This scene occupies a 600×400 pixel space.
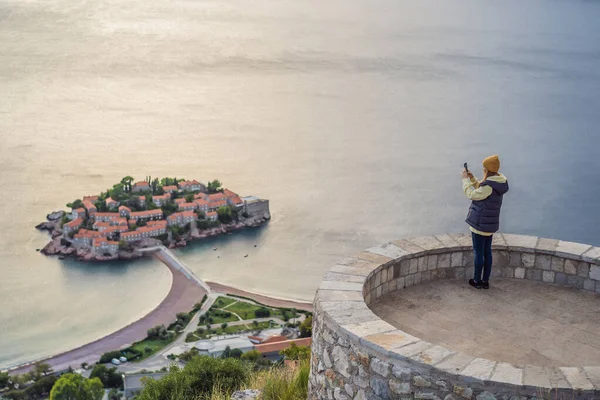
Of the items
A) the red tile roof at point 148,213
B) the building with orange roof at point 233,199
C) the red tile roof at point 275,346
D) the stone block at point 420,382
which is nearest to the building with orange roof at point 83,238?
the red tile roof at point 148,213

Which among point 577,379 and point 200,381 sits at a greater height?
point 577,379

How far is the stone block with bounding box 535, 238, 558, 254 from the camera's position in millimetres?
4531

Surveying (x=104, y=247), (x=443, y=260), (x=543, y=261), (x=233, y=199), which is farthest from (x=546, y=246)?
(x=233, y=199)

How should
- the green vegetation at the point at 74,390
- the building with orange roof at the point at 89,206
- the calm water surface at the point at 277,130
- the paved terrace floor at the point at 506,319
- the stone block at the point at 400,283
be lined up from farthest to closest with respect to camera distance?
the building with orange roof at the point at 89,206, the calm water surface at the point at 277,130, the green vegetation at the point at 74,390, the stone block at the point at 400,283, the paved terrace floor at the point at 506,319

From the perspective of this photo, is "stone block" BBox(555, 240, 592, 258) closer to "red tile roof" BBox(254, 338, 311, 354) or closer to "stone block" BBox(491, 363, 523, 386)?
"stone block" BBox(491, 363, 523, 386)

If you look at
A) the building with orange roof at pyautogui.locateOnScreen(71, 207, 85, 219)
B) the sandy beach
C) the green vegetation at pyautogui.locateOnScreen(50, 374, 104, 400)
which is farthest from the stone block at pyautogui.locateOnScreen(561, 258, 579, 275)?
the building with orange roof at pyautogui.locateOnScreen(71, 207, 85, 219)

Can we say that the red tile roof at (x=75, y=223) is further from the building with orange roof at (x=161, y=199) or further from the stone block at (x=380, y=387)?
the stone block at (x=380, y=387)

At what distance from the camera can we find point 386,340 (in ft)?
11.1

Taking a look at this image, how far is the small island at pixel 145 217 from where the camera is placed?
3044 centimetres

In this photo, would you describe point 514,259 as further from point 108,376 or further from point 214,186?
point 214,186

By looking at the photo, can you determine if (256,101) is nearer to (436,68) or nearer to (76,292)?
(436,68)

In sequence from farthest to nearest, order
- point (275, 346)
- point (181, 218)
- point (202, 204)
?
point (181, 218)
point (202, 204)
point (275, 346)

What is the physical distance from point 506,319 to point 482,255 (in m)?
0.46

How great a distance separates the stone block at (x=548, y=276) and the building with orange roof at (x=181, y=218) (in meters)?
28.8
